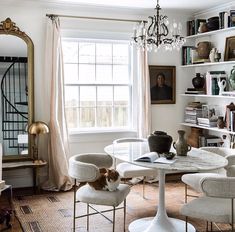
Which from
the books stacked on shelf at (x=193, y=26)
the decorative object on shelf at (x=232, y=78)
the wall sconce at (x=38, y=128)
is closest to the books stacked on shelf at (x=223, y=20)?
the books stacked on shelf at (x=193, y=26)

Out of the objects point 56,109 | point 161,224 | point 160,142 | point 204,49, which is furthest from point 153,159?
point 204,49

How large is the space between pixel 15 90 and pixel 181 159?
Answer: 264 centimetres

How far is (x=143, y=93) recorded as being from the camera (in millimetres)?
5664

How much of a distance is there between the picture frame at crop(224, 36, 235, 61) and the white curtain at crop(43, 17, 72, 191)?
7.23ft

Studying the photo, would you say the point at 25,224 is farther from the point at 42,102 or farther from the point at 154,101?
the point at 154,101

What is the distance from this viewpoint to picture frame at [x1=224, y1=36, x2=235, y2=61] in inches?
203

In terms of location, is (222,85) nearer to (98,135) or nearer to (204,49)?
(204,49)

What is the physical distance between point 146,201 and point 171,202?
0.99 ft

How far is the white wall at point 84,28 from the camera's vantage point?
5102 millimetres

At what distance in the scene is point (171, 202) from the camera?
470 cm

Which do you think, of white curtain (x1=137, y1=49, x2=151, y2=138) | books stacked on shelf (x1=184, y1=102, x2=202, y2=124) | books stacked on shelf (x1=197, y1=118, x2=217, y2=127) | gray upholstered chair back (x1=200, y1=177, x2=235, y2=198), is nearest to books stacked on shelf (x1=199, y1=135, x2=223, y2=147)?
books stacked on shelf (x1=197, y1=118, x2=217, y2=127)

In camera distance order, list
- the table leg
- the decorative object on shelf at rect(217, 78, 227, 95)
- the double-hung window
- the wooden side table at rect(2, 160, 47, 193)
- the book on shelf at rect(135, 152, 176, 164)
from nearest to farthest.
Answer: the book on shelf at rect(135, 152, 176, 164), the table leg, the wooden side table at rect(2, 160, 47, 193), the decorative object on shelf at rect(217, 78, 227, 95), the double-hung window

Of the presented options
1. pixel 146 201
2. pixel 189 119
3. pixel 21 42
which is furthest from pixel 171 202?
pixel 21 42

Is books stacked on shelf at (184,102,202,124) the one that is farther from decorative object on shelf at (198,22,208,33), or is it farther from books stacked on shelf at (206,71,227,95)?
decorative object on shelf at (198,22,208,33)
